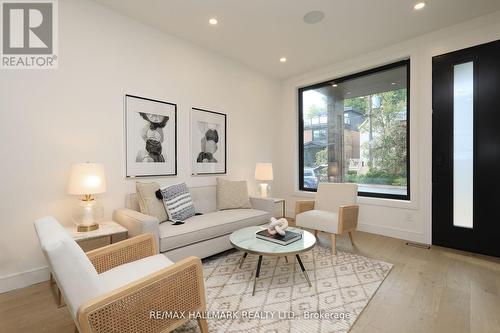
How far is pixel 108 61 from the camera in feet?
8.61

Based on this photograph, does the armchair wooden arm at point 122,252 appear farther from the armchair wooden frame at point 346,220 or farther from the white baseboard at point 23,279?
the armchair wooden frame at point 346,220

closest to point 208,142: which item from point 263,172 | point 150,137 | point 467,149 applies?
point 150,137

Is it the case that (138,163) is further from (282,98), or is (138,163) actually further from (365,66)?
(365,66)

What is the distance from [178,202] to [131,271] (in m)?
1.28

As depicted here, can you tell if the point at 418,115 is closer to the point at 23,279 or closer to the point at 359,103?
the point at 359,103

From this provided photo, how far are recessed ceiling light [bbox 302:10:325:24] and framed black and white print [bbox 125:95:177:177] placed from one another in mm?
2038

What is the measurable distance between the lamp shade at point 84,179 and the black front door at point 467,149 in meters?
4.08

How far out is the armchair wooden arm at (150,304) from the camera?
41.3 inches

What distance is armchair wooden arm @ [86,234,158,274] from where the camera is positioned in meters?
1.63

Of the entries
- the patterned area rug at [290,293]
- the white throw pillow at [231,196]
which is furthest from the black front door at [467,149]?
the white throw pillow at [231,196]

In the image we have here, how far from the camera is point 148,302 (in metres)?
1.22

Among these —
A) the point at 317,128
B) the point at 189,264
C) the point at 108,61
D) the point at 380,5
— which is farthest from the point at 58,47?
the point at 317,128

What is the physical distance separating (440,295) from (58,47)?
424 cm

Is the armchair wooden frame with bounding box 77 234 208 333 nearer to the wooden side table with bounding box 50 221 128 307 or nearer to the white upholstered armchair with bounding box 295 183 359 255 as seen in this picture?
the wooden side table with bounding box 50 221 128 307
